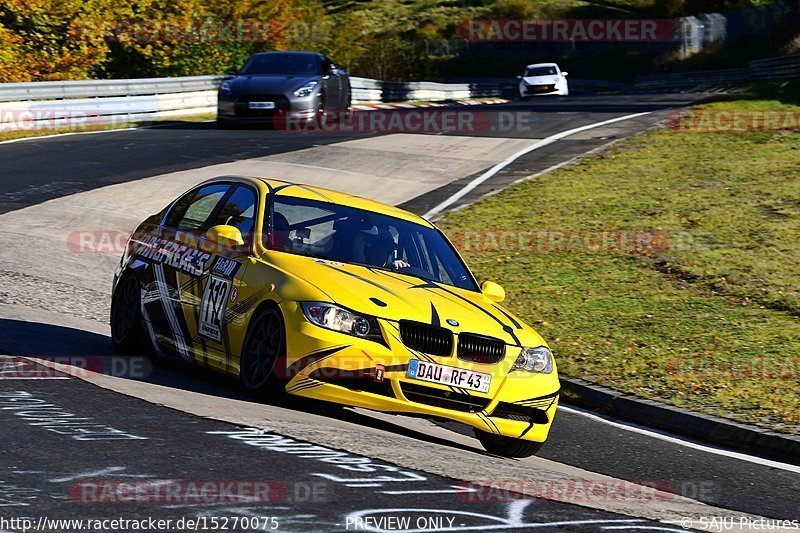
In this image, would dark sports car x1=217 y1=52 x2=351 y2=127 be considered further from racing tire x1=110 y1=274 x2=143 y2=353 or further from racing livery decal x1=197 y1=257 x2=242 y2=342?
racing livery decal x1=197 y1=257 x2=242 y2=342

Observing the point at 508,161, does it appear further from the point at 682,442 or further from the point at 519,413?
the point at 519,413

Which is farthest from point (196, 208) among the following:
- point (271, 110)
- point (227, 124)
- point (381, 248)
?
point (227, 124)

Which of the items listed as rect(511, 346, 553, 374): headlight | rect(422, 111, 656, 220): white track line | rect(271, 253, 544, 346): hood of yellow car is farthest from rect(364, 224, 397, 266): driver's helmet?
rect(422, 111, 656, 220): white track line

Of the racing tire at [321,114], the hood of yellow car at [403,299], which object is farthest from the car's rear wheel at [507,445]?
the racing tire at [321,114]

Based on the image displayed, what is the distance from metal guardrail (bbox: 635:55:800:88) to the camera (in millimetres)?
39812

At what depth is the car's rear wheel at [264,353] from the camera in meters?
8.10

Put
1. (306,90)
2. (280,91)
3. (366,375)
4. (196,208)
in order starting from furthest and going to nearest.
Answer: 1. (306,90)
2. (280,91)
3. (196,208)
4. (366,375)

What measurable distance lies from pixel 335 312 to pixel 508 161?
Answer: 16940 mm

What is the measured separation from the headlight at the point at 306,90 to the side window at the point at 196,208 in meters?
17.3

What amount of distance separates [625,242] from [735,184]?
186 inches

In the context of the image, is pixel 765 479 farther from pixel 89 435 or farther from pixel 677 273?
pixel 677 273

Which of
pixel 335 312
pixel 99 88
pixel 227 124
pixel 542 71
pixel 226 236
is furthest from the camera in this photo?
pixel 542 71

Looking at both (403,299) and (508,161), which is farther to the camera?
(508,161)

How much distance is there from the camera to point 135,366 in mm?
9594
